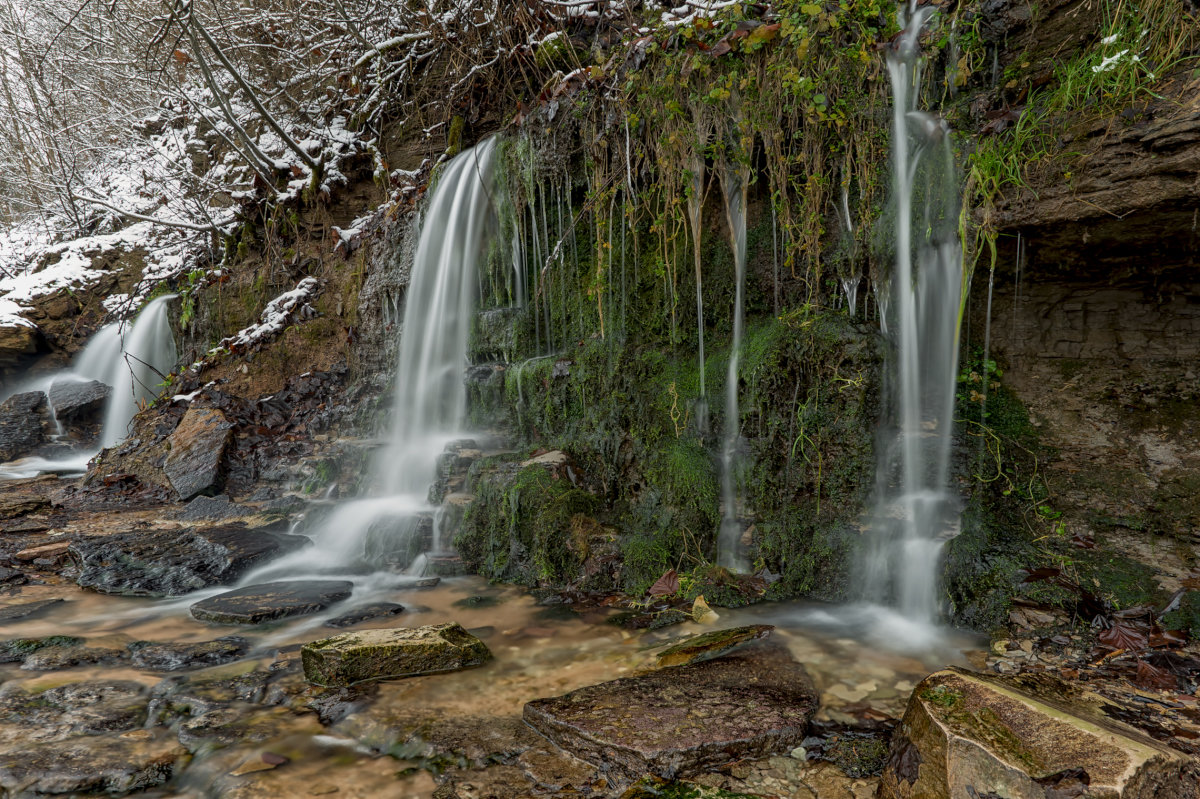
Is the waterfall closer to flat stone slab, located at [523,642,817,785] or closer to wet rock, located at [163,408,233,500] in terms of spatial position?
flat stone slab, located at [523,642,817,785]

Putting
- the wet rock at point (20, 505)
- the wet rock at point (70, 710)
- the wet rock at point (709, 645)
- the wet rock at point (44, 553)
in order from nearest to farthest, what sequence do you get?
the wet rock at point (70, 710), the wet rock at point (709, 645), the wet rock at point (44, 553), the wet rock at point (20, 505)

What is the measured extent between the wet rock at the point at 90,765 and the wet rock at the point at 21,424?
9.33 meters

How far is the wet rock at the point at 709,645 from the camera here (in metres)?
2.98

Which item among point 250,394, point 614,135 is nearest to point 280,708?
point 614,135

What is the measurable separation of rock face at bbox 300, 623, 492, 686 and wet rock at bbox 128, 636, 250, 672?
1.60 ft

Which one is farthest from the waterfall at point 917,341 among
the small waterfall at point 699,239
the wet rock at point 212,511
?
the wet rock at point 212,511

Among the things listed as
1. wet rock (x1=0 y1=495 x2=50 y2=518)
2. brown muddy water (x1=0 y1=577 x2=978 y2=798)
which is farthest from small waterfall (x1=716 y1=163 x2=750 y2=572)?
wet rock (x1=0 y1=495 x2=50 y2=518)

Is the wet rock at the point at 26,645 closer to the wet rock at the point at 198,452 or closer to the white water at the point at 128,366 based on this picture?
the wet rock at the point at 198,452

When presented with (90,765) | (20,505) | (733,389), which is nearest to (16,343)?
(20,505)

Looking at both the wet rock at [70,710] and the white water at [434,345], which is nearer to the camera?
the wet rock at [70,710]

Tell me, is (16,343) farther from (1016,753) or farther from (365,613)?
(1016,753)

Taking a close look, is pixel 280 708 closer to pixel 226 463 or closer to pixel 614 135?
pixel 614 135

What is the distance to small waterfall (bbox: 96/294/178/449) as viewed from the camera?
976 centimetres

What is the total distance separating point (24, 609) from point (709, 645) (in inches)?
161
